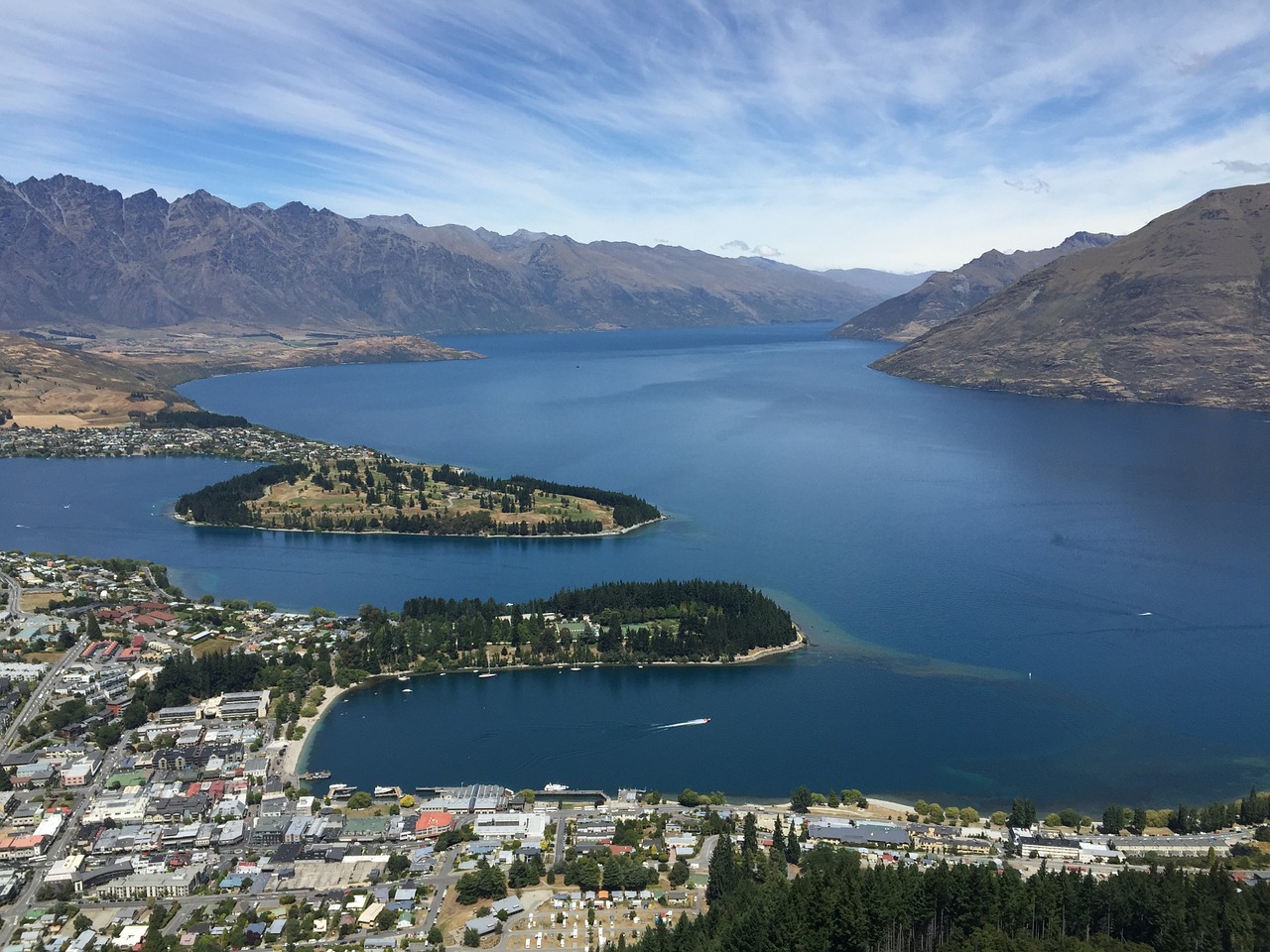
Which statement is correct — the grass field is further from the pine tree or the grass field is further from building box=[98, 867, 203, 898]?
building box=[98, 867, 203, 898]

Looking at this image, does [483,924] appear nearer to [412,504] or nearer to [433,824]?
[433,824]

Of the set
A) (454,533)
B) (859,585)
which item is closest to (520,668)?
(859,585)

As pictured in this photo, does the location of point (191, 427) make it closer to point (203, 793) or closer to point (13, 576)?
point (13, 576)

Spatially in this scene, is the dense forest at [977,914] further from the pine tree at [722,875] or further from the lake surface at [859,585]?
the lake surface at [859,585]

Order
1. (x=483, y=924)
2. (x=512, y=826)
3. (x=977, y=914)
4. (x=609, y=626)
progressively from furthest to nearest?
(x=609, y=626) < (x=512, y=826) < (x=483, y=924) < (x=977, y=914)

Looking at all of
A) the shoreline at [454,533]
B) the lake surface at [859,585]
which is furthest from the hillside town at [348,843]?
the shoreline at [454,533]

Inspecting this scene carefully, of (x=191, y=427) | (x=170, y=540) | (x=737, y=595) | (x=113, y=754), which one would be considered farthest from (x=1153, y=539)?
(x=191, y=427)
